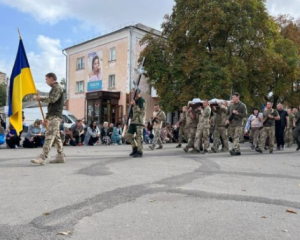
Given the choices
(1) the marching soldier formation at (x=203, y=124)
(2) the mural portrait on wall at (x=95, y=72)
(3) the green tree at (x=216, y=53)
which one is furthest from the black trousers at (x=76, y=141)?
(2) the mural portrait on wall at (x=95, y=72)

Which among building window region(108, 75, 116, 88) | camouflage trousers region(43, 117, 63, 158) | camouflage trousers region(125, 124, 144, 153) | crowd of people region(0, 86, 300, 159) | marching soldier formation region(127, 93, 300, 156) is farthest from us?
building window region(108, 75, 116, 88)

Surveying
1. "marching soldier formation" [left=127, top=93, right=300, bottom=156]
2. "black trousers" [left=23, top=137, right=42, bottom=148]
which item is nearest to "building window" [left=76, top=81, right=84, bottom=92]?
"black trousers" [left=23, top=137, right=42, bottom=148]

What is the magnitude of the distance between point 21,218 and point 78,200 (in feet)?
3.07

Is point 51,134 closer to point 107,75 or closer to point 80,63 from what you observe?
point 107,75

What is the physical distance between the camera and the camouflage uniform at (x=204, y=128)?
38.1ft

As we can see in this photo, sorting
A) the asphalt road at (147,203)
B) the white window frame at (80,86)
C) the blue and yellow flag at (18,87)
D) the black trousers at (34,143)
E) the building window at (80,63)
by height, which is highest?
the building window at (80,63)

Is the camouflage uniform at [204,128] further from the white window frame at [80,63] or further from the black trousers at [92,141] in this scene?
the white window frame at [80,63]

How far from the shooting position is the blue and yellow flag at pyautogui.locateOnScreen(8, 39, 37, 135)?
29.2 feet

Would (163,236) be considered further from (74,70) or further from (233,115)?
(74,70)

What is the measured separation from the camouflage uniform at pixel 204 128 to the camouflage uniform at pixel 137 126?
2501 millimetres

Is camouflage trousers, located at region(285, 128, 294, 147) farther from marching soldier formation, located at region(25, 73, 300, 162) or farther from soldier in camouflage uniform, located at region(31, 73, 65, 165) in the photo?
soldier in camouflage uniform, located at region(31, 73, 65, 165)

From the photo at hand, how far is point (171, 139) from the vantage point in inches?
804

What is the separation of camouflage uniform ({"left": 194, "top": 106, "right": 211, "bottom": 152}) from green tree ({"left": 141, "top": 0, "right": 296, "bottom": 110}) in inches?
439

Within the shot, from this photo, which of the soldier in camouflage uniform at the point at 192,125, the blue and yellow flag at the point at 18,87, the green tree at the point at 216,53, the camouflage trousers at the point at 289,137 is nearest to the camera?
the blue and yellow flag at the point at 18,87
